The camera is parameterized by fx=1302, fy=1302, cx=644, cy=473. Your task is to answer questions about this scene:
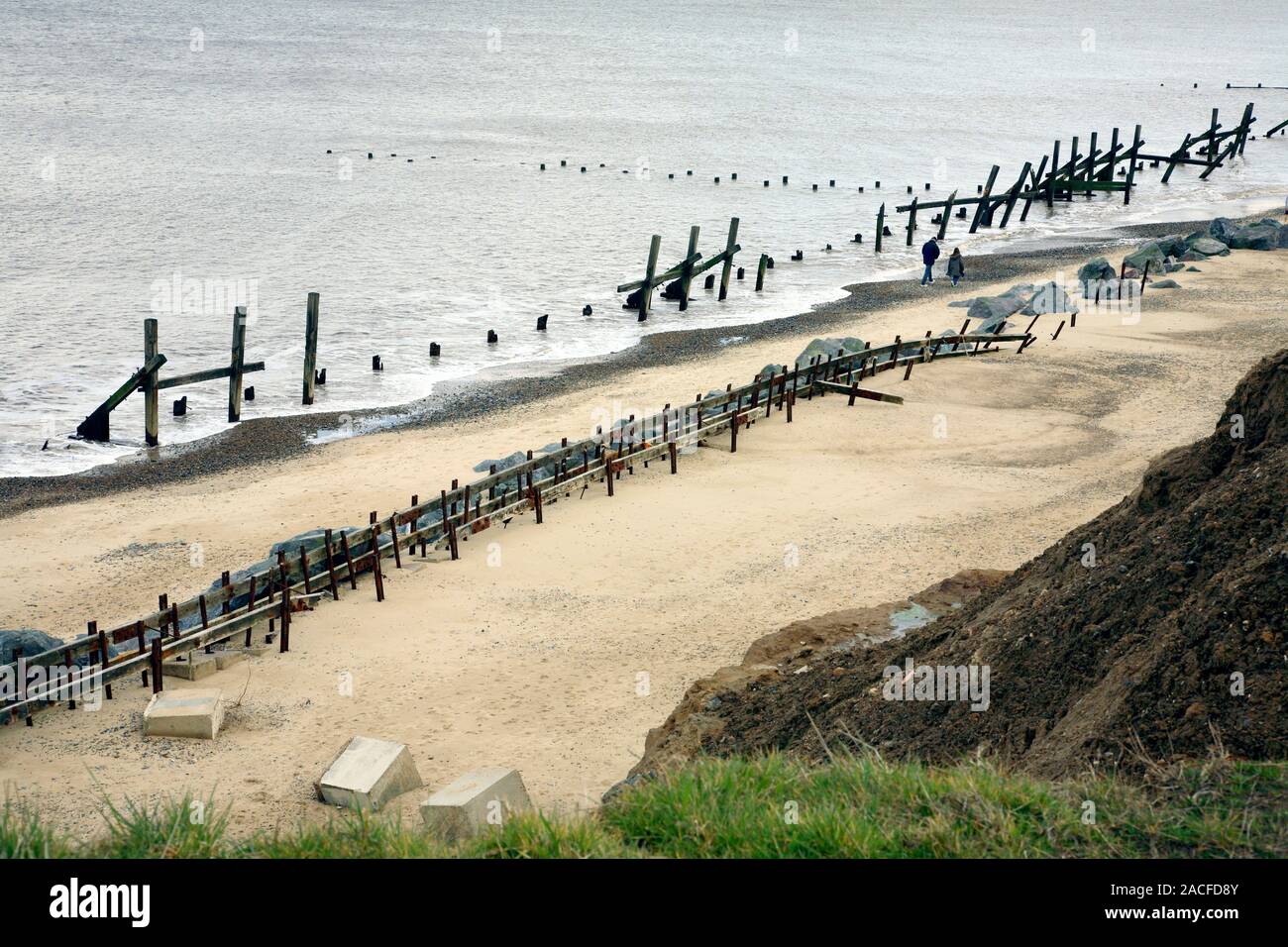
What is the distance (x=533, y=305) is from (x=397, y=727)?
25068mm

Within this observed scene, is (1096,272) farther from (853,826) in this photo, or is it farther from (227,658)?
(853,826)

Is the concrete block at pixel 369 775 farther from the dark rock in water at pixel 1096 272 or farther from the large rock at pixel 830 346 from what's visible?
the dark rock in water at pixel 1096 272

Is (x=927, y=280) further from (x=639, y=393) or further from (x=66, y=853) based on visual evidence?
(x=66, y=853)

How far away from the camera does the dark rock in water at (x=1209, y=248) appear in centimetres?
3519

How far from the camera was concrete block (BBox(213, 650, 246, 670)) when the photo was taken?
12516mm

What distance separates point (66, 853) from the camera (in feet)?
18.3

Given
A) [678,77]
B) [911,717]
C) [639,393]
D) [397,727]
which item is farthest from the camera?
[678,77]

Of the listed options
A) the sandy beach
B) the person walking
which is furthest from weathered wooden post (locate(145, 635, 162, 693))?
the person walking

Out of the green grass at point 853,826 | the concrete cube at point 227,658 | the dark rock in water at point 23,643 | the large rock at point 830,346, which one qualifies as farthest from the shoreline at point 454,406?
the green grass at point 853,826

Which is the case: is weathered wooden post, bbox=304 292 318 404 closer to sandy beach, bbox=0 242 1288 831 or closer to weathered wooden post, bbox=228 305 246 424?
weathered wooden post, bbox=228 305 246 424

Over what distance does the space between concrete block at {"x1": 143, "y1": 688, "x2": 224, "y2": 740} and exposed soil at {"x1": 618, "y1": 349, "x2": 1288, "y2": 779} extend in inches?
147

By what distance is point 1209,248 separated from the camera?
35250mm

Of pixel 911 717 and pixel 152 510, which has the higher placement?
pixel 911 717

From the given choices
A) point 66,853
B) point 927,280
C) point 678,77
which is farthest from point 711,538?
point 678,77
